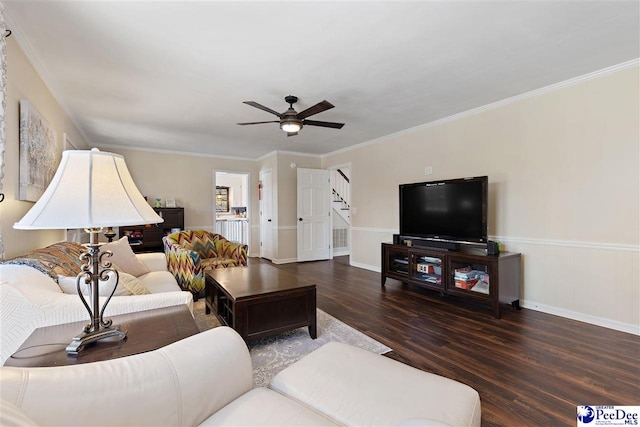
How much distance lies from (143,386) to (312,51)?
2.47 metres

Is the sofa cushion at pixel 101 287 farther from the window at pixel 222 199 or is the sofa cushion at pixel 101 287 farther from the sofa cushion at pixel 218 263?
the window at pixel 222 199

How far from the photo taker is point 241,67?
106 inches

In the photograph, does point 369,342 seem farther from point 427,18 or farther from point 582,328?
point 427,18

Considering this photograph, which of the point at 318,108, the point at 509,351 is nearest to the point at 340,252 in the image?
the point at 318,108

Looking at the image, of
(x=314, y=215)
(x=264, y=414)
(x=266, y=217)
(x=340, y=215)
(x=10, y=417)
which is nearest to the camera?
(x=10, y=417)

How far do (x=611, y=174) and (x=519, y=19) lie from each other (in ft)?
6.05

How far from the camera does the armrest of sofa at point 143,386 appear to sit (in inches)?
29.2

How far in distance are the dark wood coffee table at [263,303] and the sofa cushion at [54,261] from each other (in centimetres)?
105

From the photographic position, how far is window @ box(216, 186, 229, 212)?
932 centimetres

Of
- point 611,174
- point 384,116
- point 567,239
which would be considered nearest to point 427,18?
point 384,116

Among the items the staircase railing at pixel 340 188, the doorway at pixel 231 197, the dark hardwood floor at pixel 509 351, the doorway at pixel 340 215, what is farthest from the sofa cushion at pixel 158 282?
the doorway at pixel 231 197

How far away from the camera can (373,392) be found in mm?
1177

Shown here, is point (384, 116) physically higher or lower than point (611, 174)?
higher

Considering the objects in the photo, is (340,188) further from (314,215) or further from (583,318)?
(583,318)
